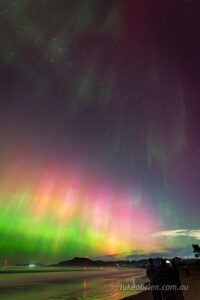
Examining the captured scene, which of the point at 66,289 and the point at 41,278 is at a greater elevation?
the point at 41,278

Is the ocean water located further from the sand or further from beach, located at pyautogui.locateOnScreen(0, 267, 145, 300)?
the sand

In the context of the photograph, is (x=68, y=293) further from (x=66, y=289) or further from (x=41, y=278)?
(x=41, y=278)

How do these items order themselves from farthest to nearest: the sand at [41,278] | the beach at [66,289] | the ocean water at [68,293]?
the sand at [41,278] < the beach at [66,289] < the ocean water at [68,293]

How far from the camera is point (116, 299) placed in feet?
64.0

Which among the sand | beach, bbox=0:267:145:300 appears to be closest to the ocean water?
beach, bbox=0:267:145:300

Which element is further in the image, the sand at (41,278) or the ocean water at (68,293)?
the sand at (41,278)

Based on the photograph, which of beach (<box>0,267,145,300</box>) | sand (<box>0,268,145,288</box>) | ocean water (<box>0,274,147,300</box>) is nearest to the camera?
ocean water (<box>0,274,147,300</box>)

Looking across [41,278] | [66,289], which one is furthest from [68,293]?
[41,278]

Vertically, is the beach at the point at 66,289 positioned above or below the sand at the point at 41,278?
below

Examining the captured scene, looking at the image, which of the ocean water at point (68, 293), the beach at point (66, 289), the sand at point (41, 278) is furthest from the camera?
the sand at point (41, 278)

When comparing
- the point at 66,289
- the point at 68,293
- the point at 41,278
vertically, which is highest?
the point at 41,278

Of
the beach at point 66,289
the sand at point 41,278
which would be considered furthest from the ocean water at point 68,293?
the sand at point 41,278

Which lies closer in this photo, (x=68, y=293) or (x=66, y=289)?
(x=68, y=293)

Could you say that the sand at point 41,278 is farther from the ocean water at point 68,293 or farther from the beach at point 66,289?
the ocean water at point 68,293
